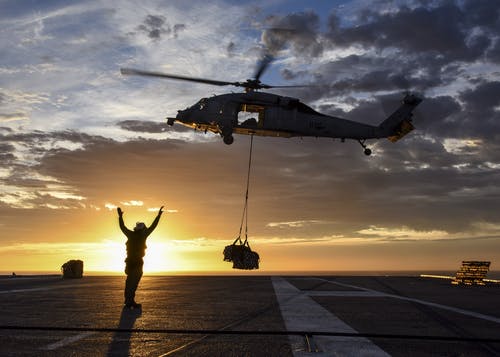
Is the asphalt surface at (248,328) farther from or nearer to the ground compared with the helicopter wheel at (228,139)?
nearer to the ground

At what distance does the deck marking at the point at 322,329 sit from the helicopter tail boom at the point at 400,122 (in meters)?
20.1

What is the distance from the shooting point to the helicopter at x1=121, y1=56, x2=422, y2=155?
90.2 feet

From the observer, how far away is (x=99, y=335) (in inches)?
329

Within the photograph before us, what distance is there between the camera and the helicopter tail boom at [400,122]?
32094 mm

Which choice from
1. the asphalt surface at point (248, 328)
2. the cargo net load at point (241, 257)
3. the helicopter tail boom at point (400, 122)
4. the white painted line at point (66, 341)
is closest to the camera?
the asphalt surface at point (248, 328)

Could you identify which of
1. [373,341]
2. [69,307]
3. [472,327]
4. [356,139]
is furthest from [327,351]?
[356,139]

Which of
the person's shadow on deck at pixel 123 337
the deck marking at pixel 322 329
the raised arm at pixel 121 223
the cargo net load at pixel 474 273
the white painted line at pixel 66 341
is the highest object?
the raised arm at pixel 121 223

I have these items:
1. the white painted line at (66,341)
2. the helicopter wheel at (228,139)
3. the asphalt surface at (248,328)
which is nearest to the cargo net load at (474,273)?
the asphalt surface at (248,328)

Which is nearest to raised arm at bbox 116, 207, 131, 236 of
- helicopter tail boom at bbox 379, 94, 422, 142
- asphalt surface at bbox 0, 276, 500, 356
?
asphalt surface at bbox 0, 276, 500, 356

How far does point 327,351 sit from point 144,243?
690 cm

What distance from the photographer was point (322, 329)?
9047 mm

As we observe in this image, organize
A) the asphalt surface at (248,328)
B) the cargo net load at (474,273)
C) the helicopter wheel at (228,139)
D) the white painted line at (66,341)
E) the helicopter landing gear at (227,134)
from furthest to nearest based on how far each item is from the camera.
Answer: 1. the cargo net load at (474,273)
2. the helicopter wheel at (228,139)
3. the helicopter landing gear at (227,134)
4. the white painted line at (66,341)
5. the asphalt surface at (248,328)

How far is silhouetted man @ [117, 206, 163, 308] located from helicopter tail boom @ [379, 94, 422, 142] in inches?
871

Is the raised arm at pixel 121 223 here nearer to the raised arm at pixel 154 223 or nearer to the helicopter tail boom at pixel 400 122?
the raised arm at pixel 154 223
